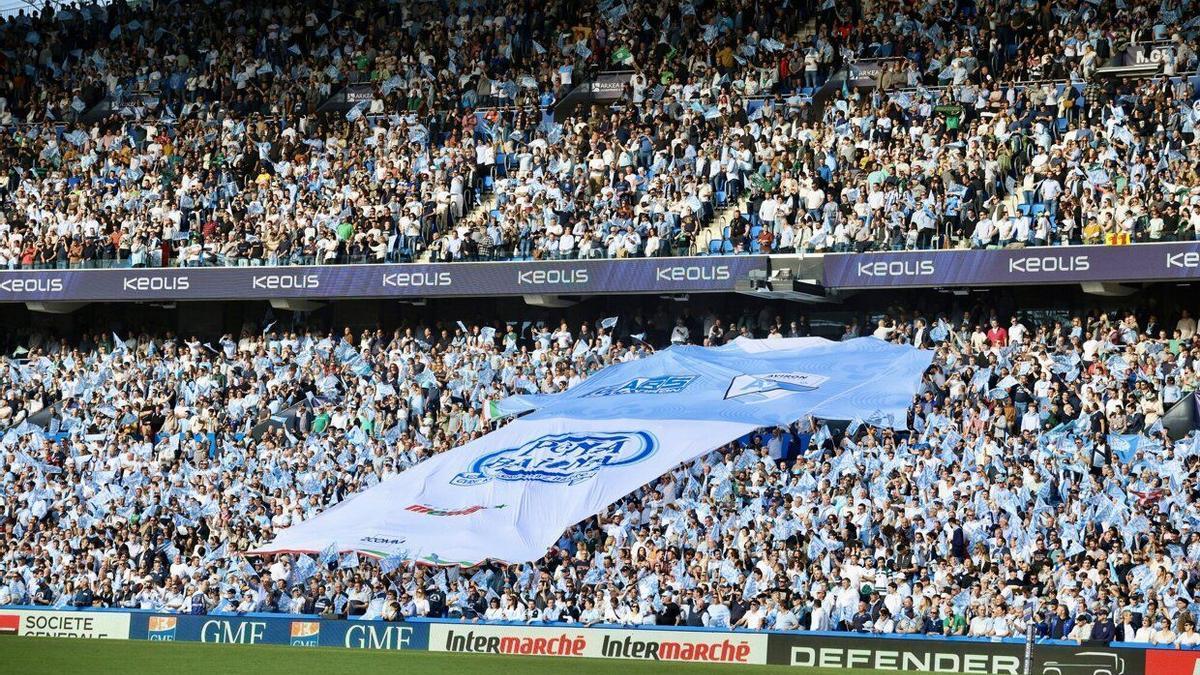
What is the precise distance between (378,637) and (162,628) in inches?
162

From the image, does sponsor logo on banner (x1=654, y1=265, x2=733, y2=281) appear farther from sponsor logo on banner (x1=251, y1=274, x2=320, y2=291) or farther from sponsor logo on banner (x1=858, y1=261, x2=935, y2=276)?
sponsor logo on banner (x1=251, y1=274, x2=320, y2=291)

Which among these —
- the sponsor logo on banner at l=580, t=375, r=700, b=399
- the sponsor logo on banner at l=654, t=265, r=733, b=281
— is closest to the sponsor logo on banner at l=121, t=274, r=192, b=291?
the sponsor logo on banner at l=654, t=265, r=733, b=281

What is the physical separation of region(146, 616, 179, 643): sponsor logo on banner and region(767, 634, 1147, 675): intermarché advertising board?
9.31 meters

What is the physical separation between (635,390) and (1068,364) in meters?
6.35

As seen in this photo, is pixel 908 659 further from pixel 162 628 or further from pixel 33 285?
pixel 33 285

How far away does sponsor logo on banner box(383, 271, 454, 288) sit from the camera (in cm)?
3200

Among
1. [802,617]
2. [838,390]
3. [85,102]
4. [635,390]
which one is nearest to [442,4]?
[85,102]

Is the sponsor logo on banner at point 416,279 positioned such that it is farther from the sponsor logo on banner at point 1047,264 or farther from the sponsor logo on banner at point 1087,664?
the sponsor logo on banner at point 1087,664

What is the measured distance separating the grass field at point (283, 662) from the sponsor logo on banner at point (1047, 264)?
9094mm

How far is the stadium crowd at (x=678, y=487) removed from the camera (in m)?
22.5

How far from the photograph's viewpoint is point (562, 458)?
23750 millimetres

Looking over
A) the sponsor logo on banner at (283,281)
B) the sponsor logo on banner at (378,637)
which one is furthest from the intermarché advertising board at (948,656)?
the sponsor logo on banner at (283,281)

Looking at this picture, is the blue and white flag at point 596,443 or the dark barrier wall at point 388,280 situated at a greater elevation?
the dark barrier wall at point 388,280

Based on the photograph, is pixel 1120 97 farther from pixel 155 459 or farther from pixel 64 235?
pixel 64 235
